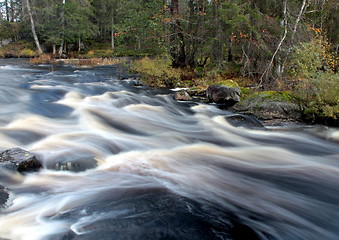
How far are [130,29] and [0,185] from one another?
1128cm

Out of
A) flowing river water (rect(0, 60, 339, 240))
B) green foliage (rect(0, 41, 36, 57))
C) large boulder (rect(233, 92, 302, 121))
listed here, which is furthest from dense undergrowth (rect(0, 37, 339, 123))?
green foliage (rect(0, 41, 36, 57))

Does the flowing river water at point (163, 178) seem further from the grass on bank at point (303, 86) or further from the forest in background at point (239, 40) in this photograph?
the forest in background at point (239, 40)

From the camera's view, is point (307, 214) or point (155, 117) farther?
point (155, 117)

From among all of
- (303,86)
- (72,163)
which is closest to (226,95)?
(303,86)

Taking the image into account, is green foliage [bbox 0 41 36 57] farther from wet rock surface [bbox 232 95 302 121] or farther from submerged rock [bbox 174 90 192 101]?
wet rock surface [bbox 232 95 302 121]

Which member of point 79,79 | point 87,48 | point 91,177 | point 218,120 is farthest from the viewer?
point 87,48

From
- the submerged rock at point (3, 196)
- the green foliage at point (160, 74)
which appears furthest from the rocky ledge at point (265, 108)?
the submerged rock at point (3, 196)

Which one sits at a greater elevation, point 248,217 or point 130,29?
point 130,29

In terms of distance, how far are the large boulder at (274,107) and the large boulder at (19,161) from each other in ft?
21.3

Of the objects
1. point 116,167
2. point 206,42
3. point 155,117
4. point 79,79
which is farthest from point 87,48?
point 116,167

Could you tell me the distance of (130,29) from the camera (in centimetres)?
1351

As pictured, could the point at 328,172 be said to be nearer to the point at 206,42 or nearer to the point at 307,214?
the point at 307,214

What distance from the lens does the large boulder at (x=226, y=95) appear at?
32.4 ft

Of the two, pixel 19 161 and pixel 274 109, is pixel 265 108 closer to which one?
pixel 274 109
